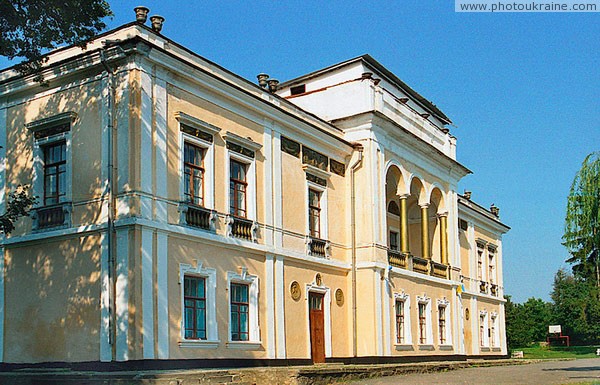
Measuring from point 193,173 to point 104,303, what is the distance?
3994 millimetres

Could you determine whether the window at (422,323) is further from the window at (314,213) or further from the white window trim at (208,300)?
the white window trim at (208,300)

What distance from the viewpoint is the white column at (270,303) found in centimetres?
2078

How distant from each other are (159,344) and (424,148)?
15.5 m

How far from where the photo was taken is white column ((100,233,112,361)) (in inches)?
649

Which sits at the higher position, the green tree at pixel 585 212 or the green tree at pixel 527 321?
the green tree at pixel 585 212

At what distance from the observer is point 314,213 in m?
24.2

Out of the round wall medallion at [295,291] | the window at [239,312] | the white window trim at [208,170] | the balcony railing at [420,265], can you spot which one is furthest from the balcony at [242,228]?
the balcony railing at [420,265]

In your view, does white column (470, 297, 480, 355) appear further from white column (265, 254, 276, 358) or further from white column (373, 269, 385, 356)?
white column (265, 254, 276, 358)

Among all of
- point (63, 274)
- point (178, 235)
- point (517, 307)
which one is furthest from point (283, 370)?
point (517, 307)

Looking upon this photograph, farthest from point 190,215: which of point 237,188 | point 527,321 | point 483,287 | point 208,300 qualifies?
point 527,321

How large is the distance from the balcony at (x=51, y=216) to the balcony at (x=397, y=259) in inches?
473

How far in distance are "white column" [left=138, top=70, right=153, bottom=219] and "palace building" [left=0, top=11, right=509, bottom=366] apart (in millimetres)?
35

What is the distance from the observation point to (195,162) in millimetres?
19094

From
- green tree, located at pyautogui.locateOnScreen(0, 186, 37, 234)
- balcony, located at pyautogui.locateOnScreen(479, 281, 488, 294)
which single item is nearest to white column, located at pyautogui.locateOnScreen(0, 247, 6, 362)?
green tree, located at pyautogui.locateOnScreen(0, 186, 37, 234)
